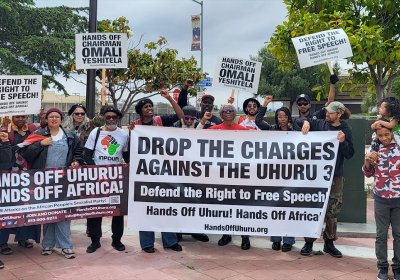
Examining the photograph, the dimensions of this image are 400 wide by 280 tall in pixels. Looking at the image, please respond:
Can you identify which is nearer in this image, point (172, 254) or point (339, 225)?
point (172, 254)

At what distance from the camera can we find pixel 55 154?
5.20 m

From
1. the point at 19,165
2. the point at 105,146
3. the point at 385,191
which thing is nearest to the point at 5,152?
the point at 19,165

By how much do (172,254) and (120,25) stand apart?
8996 millimetres

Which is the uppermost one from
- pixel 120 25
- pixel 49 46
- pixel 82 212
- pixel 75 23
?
pixel 75 23

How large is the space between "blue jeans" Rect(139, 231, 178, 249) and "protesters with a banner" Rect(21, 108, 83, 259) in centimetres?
85

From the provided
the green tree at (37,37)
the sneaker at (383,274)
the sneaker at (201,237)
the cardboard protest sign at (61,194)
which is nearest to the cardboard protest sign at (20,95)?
the cardboard protest sign at (61,194)

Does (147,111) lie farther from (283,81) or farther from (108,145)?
(283,81)

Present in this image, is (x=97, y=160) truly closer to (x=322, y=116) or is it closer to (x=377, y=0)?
(x=322, y=116)

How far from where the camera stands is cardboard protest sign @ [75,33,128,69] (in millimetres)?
6688

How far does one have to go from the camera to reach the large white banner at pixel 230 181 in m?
5.26

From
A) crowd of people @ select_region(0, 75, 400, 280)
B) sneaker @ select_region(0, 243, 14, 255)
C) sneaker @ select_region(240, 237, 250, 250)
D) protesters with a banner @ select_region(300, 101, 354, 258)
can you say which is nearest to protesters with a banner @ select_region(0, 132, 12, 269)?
crowd of people @ select_region(0, 75, 400, 280)

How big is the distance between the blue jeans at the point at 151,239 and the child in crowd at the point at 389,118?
2655 millimetres

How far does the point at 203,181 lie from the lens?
5289 mm

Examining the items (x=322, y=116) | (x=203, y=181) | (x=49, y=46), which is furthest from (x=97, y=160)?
(x=49, y=46)
